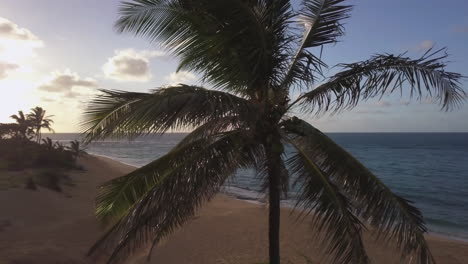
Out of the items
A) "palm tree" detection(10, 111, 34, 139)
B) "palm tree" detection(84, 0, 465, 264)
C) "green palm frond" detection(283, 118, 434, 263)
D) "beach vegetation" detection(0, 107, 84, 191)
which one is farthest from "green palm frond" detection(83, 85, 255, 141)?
"palm tree" detection(10, 111, 34, 139)

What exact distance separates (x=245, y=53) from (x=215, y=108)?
96cm

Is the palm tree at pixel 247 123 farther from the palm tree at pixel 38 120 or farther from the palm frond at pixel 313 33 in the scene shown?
the palm tree at pixel 38 120

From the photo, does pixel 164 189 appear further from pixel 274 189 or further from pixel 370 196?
pixel 370 196

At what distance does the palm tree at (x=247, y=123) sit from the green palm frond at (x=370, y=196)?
0.5 inches

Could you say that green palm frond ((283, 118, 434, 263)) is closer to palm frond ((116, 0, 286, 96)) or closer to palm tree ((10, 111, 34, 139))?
palm frond ((116, 0, 286, 96))

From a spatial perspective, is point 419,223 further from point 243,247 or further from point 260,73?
point 243,247

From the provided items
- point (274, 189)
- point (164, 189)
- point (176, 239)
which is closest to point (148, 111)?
point (164, 189)

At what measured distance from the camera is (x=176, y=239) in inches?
431

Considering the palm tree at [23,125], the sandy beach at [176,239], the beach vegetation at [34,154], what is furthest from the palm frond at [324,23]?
the palm tree at [23,125]

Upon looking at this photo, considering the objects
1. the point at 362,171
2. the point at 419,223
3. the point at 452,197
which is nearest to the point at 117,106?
the point at 362,171

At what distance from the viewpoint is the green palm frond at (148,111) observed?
362 centimetres

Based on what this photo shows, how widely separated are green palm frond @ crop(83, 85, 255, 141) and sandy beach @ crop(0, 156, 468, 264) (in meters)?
3.73

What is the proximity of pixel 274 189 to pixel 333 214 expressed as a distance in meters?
1.08

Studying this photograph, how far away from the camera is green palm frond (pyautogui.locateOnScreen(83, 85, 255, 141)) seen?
3615 millimetres
